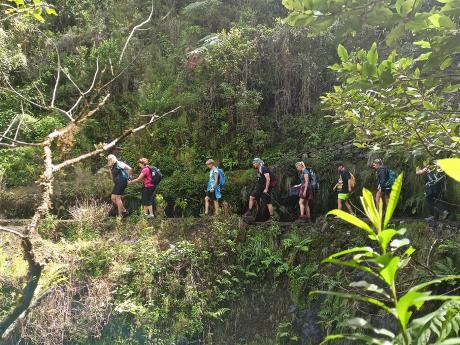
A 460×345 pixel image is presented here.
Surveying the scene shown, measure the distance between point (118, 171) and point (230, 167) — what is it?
12.8ft

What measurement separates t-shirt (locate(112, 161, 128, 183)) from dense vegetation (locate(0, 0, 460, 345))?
1.04 metres

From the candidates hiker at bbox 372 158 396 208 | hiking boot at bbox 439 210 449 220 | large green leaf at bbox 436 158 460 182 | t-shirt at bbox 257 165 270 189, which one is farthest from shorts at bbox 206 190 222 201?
large green leaf at bbox 436 158 460 182

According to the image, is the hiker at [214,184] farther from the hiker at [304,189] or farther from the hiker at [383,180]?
the hiker at [383,180]

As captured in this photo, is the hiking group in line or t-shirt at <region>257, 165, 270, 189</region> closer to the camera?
the hiking group in line

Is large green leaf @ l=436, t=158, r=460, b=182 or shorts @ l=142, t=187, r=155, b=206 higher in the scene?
large green leaf @ l=436, t=158, r=460, b=182

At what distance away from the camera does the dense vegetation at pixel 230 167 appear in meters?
2.69

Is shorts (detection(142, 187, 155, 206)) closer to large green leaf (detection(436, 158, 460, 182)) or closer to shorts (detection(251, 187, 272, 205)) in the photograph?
shorts (detection(251, 187, 272, 205))

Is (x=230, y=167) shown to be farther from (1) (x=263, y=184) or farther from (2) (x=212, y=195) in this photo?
(1) (x=263, y=184)

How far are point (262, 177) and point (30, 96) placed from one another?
10869 millimetres

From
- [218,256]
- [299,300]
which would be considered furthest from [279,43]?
[299,300]

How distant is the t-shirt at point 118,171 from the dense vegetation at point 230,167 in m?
1.04

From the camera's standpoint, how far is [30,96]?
16984mm

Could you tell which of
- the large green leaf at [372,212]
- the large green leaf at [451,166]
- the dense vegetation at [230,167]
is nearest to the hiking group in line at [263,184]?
the dense vegetation at [230,167]

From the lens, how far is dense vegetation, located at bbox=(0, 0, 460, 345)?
2.69 metres
